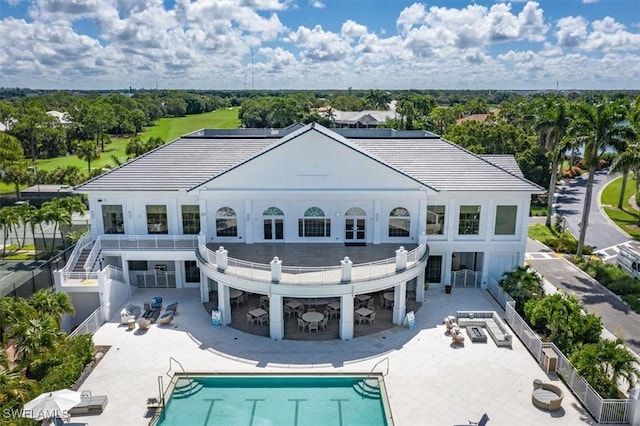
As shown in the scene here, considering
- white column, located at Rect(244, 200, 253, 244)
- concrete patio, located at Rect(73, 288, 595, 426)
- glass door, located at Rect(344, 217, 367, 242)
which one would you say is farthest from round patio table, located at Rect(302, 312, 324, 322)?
white column, located at Rect(244, 200, 253, 244)

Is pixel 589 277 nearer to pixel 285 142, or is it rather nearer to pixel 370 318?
pixel 370 318

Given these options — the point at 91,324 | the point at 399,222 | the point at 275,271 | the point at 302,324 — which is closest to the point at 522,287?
the point at 399,222

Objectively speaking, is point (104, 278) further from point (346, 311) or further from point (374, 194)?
point (374, 194)

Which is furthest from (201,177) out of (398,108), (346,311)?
(398,108)

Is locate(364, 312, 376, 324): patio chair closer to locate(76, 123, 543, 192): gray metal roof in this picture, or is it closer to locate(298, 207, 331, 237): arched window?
locate(298, 207, 331, 237): arched window

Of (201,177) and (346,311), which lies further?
(201,177)

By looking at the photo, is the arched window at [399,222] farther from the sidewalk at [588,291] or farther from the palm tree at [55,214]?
the palm tree at [55,214]
